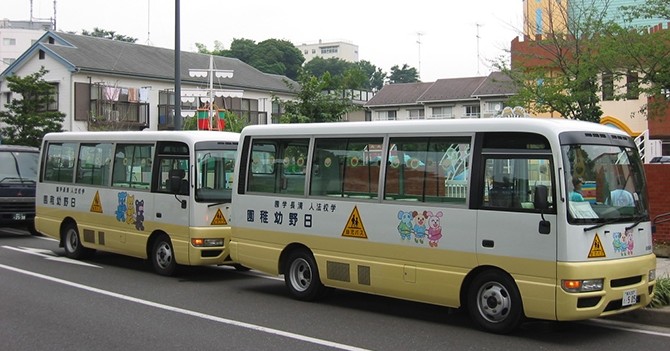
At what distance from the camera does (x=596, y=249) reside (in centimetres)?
779

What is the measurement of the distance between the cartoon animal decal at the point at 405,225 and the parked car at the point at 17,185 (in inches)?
525

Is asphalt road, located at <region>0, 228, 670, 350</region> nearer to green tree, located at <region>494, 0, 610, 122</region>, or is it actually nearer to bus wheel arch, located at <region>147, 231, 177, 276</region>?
bus wheel arch, located at <region>147, 231, 177, 276</region>

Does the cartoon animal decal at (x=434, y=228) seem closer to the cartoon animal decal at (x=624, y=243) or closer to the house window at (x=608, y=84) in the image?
the cartoon animal decal at (x=624, y=243)

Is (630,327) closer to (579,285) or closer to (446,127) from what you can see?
(579,285)

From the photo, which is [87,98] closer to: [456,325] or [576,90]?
[576,90]

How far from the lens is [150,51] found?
150 ft

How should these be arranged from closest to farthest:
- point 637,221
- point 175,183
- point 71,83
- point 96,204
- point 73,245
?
1. point 637,221
2. point 175,183
3. point 96,204
4. point 73,245
5. point 71,83

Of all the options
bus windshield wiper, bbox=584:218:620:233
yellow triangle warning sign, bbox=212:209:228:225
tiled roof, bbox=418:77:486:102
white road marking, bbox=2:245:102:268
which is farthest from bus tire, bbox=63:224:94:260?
tiled roof, bbox=418:77:486:102

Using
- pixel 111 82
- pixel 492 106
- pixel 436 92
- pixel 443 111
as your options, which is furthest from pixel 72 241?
pixel 436 92

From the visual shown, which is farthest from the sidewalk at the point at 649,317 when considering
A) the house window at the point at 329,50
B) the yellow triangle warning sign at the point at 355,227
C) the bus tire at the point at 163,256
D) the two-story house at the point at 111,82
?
the house window at the point at 329,50

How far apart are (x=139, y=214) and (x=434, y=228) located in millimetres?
6586

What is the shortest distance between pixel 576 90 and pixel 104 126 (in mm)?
27526

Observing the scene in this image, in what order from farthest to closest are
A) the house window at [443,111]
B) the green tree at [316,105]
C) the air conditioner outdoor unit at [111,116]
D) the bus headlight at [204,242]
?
the house window at [443,111] < the air conditioner outdoor unit at [111,116] < the green tree at [316,105] < the bus headlight at [204,242]

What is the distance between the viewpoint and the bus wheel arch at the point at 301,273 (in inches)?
A: 410
